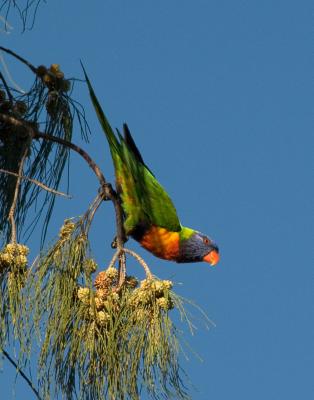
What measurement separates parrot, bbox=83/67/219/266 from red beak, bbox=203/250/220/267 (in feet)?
0.92

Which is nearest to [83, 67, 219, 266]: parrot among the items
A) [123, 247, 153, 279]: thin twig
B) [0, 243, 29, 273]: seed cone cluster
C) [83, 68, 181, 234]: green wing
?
[83, 68, 181, 234]: green wing

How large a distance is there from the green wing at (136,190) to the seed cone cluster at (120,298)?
0.94 m

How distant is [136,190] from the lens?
3344 mm

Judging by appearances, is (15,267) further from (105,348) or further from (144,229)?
(144,229)

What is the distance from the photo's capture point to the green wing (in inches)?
129

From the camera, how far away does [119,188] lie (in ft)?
11.2

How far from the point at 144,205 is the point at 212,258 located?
2.44 ft

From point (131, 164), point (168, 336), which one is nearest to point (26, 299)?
point (168, 336)

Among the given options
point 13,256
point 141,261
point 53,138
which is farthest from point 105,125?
point 13,256

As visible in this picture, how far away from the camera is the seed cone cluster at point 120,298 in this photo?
2.27 metres

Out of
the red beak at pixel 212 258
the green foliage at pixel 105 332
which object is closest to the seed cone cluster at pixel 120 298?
the green foliage at pixel 105 332

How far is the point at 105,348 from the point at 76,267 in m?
0.24

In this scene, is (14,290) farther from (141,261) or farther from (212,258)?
(212,258)

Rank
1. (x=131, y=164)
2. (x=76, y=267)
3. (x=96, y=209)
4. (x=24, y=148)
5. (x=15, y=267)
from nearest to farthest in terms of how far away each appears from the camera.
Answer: (x=15, y=267) < (x=76, y=267) < (x=96, y=209) < (x=24, y=148) < (x=131, y=164)
